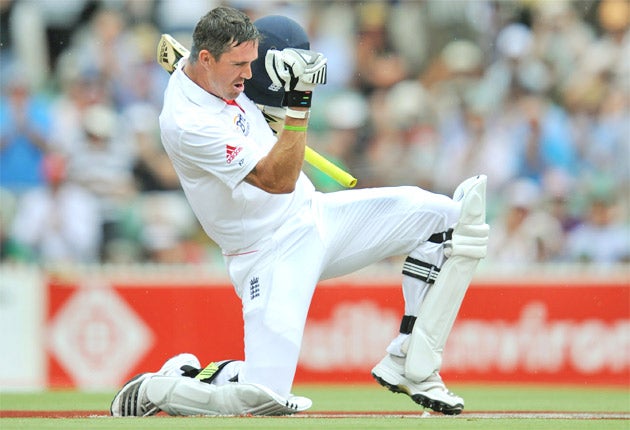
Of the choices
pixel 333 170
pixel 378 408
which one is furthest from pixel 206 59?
pixel 378 408

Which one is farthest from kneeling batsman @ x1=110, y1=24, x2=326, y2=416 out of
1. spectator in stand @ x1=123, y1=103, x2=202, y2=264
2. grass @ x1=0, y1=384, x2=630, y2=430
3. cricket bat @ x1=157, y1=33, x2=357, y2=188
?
spectator in stand @ x1=123, y1=103, x2=202, y2=264

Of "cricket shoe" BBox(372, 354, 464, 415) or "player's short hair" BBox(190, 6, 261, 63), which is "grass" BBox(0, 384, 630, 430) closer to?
"cricket shoe" BBox(372, 354, 464, 415)

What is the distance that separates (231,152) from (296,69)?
53cm

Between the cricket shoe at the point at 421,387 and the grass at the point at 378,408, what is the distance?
0.07 metres

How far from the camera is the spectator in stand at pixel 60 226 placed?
1155 centimetres

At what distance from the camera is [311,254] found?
6.59 m

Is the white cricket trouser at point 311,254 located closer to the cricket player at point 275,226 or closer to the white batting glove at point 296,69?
the cricket player at point 275,226

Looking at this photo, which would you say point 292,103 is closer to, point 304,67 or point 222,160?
point 304,67

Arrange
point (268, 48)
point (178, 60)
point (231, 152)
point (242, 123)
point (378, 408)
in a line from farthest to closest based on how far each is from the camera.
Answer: point (378, 408)
point (178, 60)
point (268, 48)
point (242, 123)
point (231, 152)

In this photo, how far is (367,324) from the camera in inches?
424

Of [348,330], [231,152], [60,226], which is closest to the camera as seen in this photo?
[231,152]

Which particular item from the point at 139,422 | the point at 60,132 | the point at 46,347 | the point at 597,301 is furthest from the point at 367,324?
the point at 139,422

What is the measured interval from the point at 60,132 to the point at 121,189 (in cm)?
98

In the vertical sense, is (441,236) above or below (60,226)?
above
